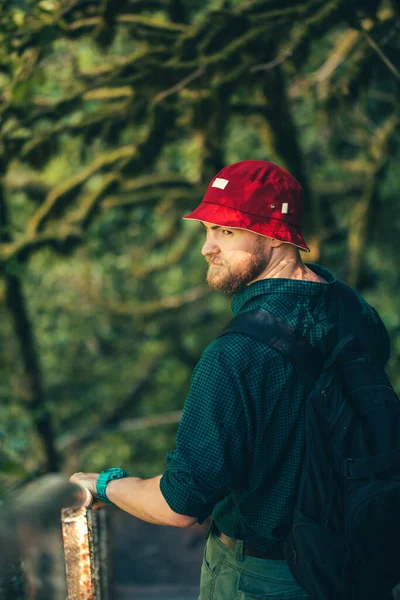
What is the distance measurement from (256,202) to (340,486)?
0.80 metres

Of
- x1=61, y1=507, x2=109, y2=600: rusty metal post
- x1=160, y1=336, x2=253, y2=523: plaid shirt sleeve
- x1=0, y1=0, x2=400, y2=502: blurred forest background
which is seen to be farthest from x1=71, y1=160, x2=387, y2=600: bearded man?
x1=0, y1=0, x2=400, y2=502: blurred forest background

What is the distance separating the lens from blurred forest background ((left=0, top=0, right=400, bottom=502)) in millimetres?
4051

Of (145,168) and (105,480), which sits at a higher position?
(145,168)

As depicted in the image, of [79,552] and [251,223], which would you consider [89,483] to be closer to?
[79,552]

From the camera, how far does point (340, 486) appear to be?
198 centimetres

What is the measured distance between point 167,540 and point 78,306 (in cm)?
322

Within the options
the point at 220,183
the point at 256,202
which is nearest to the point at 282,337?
the point at 256,202

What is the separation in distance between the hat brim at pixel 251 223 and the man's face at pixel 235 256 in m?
0.03

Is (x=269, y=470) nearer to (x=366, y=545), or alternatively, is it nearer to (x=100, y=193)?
(x=366, y=545)

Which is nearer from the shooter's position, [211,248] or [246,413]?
[246,413]

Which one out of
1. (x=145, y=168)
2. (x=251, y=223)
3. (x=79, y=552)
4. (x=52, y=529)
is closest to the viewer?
(x=52, y=529)

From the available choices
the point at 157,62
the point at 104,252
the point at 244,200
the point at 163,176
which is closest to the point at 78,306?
the point at 104,252

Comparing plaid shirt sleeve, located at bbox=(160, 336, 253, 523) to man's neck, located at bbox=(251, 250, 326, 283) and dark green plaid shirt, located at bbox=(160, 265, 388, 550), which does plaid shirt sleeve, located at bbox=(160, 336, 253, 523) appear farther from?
man's neck, located at bbox=(251, 250, 326, 283)

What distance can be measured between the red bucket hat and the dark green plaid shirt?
234 mm
